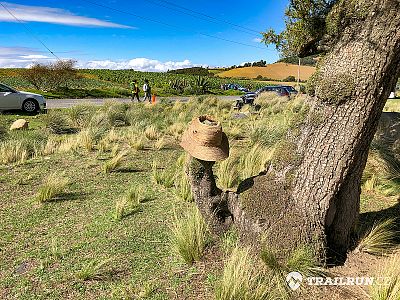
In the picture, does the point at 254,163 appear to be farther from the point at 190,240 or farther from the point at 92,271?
the point at 92,271

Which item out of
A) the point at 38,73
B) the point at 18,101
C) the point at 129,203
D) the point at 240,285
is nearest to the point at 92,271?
the point at 240,285

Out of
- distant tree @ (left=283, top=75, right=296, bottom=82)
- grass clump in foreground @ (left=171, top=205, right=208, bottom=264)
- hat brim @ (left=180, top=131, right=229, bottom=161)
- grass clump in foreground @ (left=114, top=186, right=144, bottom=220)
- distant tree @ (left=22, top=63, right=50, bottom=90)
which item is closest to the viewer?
grass clump in foreground @ (left=171, top=205, right=208, bottom=264)

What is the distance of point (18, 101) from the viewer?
686 inches

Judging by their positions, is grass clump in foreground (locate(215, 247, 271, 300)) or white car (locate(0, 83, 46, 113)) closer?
grass clump in foreground (locate(215, 247, 271, 300))

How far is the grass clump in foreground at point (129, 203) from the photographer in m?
4.80

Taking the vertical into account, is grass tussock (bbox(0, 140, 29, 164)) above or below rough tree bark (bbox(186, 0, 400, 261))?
below

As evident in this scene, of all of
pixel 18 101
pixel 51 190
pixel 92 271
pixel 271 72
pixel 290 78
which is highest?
pixel 271 72

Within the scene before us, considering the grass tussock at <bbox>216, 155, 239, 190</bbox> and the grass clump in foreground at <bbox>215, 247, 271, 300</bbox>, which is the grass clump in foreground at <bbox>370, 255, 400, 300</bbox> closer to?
the grass clump in foreground at <bbox>215, 247, 271, 300</bbox>

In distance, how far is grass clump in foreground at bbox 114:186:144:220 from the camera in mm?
4801

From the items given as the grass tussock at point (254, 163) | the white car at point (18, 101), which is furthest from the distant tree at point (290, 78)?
the grass tussock at point (254, 163)

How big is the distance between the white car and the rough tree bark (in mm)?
15967

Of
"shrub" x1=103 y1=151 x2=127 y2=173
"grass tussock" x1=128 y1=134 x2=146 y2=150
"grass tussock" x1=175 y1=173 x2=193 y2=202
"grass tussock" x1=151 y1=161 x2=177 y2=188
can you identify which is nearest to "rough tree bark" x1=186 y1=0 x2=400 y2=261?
"grass tussock" x1=175 y1=173 x2=193 y2=202

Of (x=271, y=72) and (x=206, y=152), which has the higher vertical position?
(x=271, y=72)

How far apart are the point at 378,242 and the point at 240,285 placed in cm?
178
